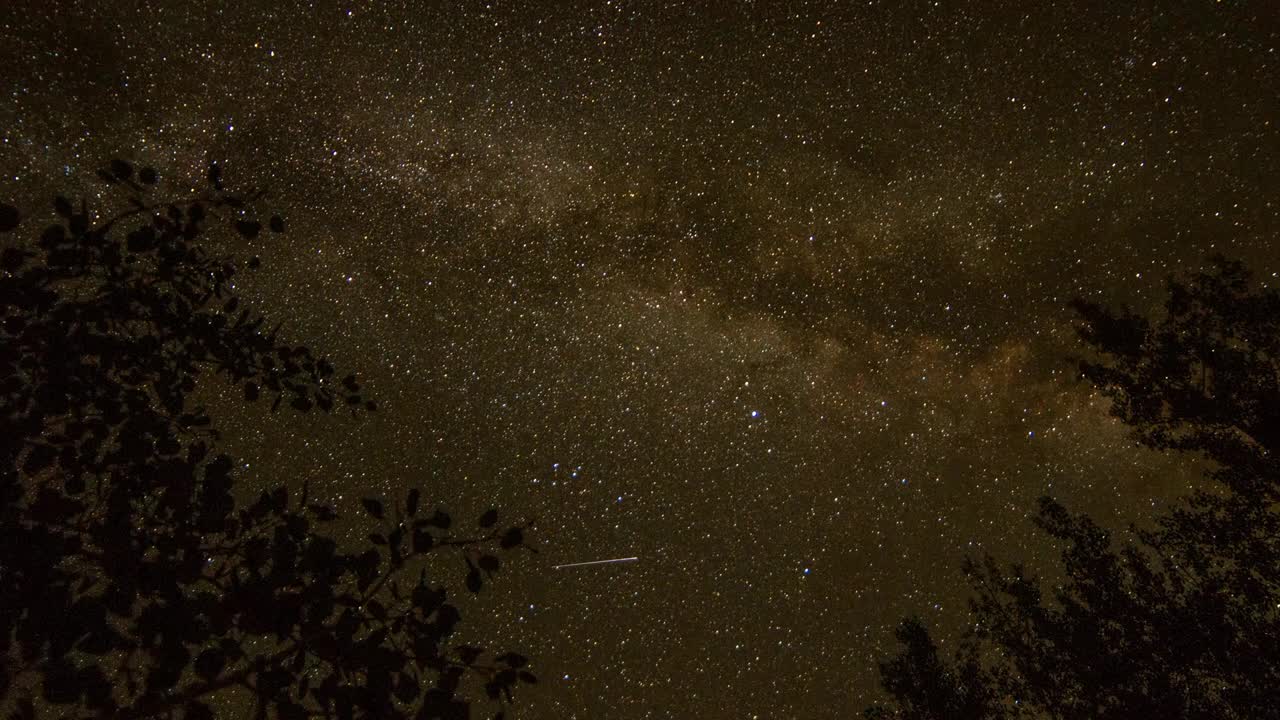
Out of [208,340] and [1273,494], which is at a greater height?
[208,340]

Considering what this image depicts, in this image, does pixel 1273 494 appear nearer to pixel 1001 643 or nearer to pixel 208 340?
pixel 1001 643

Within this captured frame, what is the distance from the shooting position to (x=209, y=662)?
1647mm

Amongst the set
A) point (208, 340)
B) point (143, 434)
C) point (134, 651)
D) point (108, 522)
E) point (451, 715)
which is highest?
point (208, 340)

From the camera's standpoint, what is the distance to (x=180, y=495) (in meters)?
2.21

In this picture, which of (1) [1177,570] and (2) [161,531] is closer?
(2) [161,531]

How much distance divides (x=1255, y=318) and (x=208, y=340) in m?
7.55

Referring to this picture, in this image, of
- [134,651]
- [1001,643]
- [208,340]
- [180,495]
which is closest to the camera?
[134,651]

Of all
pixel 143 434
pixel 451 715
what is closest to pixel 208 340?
pixel 143 434

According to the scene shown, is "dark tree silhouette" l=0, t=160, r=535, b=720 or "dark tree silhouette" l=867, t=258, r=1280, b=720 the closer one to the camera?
"dark tree silhouette" l=0, t=160, r=535, b=720

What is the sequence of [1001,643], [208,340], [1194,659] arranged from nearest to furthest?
[208,340] → [1194,659] → [1001,643]

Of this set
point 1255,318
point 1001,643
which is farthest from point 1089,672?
point 1255,318

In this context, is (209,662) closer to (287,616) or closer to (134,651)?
(287,616)

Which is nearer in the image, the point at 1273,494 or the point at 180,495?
the point at 180,495

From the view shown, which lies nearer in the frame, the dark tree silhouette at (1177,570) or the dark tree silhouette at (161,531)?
the dark tree silhouette at (161,531)
